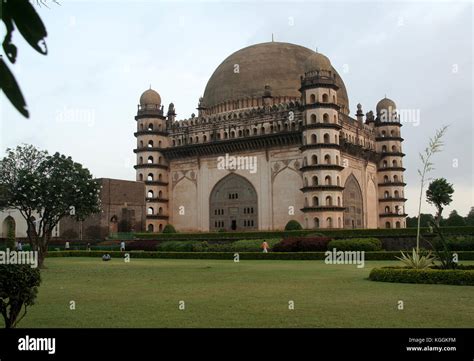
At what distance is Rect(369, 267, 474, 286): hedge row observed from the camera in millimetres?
13656

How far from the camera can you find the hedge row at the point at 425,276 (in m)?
13.7

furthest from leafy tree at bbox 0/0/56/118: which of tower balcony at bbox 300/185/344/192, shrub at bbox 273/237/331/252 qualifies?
tower balcony at bbox 300/185/344/192

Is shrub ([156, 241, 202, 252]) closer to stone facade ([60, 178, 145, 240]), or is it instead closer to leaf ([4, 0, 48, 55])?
stone facade ([60, 178, 145, 240])

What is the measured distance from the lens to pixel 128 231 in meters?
53.6

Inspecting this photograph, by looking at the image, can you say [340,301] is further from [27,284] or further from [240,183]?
[240,183]

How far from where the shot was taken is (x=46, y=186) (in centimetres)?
2350

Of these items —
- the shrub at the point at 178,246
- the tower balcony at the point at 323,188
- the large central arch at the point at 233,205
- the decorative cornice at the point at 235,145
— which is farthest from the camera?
the large central arch at the point at 233,205

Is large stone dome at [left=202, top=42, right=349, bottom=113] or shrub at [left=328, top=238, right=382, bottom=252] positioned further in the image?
large stone dome at [left=202, top=42, right=349, bottom=113]

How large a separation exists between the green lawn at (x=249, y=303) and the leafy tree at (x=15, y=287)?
45.7 inches

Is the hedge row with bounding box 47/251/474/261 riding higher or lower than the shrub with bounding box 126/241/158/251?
lower

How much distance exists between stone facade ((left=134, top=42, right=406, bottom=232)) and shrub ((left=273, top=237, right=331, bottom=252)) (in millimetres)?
10128

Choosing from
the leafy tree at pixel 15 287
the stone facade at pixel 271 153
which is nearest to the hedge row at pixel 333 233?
the stone facade at pixel 271 153

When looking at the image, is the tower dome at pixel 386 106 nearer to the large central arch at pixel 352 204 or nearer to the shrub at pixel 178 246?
the large central arch at pixel 352 204
